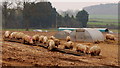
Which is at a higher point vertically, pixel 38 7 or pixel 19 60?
pixel 38 7

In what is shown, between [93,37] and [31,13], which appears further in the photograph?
[31,13]

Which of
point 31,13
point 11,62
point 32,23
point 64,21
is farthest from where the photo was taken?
point 64,21

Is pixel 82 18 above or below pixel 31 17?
below

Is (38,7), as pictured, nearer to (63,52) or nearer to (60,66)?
(63,52)

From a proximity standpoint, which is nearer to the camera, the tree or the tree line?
the tree line

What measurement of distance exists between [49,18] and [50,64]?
4863 cm

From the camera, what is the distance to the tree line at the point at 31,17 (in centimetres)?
4978

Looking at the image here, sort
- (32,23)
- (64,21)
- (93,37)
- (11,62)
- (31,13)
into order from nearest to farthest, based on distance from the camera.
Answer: (11,62) < (93,37) < (31,13) < (32,23) < (64,21)

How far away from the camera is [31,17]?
172 ft

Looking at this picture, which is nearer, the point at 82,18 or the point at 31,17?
the point at 31,17

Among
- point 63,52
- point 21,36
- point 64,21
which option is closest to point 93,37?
point 21,36

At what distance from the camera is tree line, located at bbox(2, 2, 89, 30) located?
4978 cm

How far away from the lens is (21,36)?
1884 cm

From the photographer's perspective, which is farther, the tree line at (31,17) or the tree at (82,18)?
the tree at (82,18)
